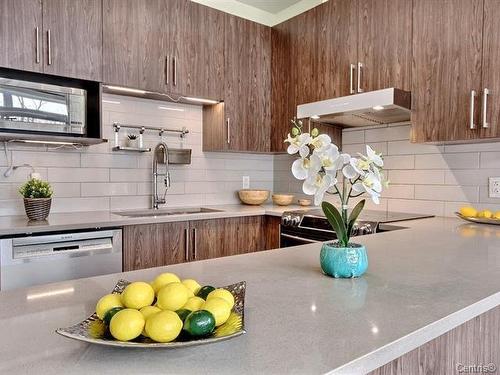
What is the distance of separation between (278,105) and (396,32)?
3.64ft

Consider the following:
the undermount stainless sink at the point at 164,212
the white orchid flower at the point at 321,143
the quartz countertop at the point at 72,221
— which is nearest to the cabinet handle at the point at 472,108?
the white orchid flower at the point at 321,143

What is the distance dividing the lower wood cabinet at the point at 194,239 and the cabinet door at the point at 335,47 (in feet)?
3.42

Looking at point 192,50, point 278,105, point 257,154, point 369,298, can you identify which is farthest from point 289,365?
point 257,154

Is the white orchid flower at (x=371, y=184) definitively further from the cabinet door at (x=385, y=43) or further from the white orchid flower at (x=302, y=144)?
the cabinet door at (x=385, y=43)

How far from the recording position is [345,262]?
1.02m

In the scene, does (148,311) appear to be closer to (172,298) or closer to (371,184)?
(172,298)

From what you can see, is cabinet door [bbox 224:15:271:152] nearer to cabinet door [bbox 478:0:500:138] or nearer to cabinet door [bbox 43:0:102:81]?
cabinet door [bbox 43:0:102:81]

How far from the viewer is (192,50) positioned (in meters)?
2.77

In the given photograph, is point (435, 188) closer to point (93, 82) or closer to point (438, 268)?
point (438, 268)

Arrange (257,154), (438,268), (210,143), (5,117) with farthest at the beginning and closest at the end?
1. (257,154)
2. (210,143)
3. (5,117)
4. (438,268)

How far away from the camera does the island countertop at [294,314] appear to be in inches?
22.1

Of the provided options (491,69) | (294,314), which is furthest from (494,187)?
(294,314)

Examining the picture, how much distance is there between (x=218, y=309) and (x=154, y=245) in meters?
1.80

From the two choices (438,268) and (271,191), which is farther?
(271,191)
